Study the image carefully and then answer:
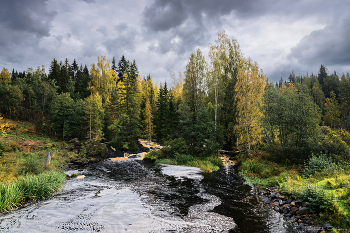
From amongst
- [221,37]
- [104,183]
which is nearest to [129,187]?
[104,183]

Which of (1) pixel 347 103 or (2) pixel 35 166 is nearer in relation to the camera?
(2) pixel 35 166

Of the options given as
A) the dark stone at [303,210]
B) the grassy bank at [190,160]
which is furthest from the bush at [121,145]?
the dark stone at [303,210]

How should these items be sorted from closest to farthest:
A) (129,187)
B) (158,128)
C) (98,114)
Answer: (129,187), (98,114), (158,128)

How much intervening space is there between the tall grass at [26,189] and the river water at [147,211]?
469 mm

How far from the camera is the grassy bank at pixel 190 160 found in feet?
60.0

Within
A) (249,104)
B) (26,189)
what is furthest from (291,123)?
(26,189)

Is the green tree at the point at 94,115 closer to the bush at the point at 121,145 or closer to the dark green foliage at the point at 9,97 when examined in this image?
the bush at the point at 121,145

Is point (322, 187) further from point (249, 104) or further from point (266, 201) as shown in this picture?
point (249, 104)

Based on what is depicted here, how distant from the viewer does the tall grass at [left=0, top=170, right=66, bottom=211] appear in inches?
277

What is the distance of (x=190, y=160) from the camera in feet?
70.7

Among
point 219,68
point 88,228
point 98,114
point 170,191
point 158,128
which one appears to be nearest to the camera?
point 88,228

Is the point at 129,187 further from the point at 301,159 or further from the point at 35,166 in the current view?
the point at 301,159

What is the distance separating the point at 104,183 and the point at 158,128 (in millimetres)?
28190

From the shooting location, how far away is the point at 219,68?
2528 cm
